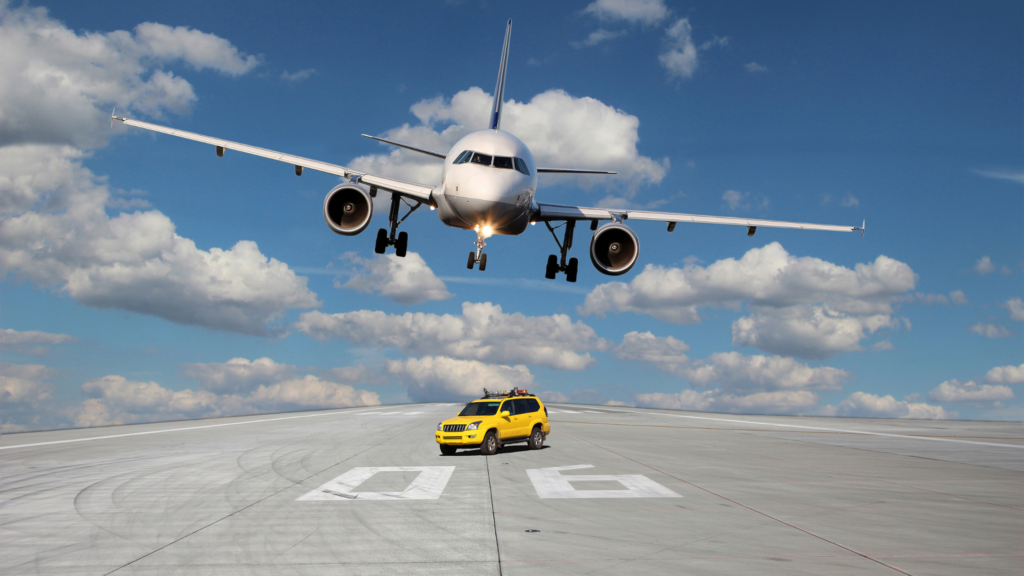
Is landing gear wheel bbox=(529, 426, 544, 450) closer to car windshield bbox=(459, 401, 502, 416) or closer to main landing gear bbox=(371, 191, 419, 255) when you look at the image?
car windshield bbox=(459, 401, 502, 416)

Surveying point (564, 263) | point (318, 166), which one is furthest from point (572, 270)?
point (318, 166)

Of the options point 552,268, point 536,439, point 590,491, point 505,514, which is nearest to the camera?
point 505,514

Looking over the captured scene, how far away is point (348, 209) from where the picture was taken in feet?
64.5

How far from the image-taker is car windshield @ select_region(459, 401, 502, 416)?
20.3 metres

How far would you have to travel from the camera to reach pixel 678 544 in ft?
27.5

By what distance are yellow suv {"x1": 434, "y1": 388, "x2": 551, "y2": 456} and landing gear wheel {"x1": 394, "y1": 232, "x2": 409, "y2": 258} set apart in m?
6.67

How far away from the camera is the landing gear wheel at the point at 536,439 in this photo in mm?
20969

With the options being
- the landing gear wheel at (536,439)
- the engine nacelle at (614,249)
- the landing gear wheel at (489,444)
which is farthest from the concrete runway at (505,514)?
the engine nacelle at (614,249)

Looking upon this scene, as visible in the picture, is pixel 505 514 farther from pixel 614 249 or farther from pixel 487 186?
A: pixel 614 249

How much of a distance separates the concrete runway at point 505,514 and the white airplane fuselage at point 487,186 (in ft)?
23.9

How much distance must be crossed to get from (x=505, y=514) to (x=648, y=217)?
15197 millimetres

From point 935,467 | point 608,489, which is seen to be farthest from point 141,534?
point 935,467

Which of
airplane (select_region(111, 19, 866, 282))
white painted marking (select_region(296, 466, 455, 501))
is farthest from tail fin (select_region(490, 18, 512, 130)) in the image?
white painted marking (select_region(296, 466, 455, 501))

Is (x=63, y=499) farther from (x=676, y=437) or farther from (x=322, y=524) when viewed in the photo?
(x=676, y=437)
